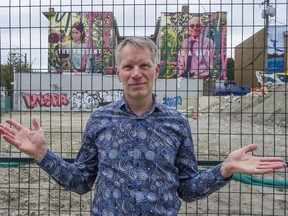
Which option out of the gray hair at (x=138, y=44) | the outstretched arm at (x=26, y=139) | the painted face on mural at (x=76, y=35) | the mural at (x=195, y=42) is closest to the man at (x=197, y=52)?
the mural at (x=195, y=42)

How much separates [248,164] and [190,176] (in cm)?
39

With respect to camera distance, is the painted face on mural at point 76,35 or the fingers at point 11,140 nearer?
the fingers at point 11,140

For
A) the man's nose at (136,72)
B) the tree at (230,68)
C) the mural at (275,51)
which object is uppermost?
the mural at (275,51)

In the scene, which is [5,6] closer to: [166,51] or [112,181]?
[166,51]

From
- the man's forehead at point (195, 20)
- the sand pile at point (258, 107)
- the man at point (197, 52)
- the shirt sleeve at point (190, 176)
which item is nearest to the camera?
the shirt sleeve at point (190, 176)

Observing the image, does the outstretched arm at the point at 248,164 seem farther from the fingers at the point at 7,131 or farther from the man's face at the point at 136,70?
the fingers at the point at 7,131

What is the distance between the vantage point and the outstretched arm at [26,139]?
225 cm

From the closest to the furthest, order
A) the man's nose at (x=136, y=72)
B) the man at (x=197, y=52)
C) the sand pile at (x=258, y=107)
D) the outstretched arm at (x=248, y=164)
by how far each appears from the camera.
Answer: the outstretched arm at (x=248, y=164) → the man's nose at (x=136, y=72) → the man at (x=197, y=52) → the sand pile at (x=258, y=107)

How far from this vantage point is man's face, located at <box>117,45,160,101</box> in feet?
7.23

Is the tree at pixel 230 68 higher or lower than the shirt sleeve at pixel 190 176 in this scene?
higher

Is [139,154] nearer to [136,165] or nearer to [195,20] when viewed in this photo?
[136,165]

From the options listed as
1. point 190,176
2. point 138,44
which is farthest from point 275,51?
point 138,44

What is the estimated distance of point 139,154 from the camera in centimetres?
217

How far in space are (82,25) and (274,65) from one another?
93.0 inches
